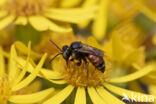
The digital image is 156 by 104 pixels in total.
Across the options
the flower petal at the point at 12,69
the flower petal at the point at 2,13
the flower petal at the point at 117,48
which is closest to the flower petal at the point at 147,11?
the flower petal at the point at 117,48

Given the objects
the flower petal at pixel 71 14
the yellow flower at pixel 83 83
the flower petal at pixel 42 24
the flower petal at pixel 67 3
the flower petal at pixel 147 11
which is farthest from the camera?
the flower petal at pixel 147 11

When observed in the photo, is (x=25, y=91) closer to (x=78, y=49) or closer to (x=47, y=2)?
(x=78, y=49)

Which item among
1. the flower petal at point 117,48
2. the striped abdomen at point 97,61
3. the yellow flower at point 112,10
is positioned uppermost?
the yellow flower at point 112,10

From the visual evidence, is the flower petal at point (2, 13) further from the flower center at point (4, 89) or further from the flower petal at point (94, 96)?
the flower petal at point (94, 96)

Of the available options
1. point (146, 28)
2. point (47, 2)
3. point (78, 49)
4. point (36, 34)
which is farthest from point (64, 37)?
point (146, 28)

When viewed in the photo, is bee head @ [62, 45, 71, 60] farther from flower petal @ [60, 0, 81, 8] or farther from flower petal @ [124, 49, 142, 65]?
flower petal @ [60, 0, 81, 8]

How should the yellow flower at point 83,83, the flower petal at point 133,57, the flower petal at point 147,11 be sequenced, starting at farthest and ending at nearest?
the flower petal at point 147,11, the flower petal at point 133,57, the yellow flower at point 83,83
